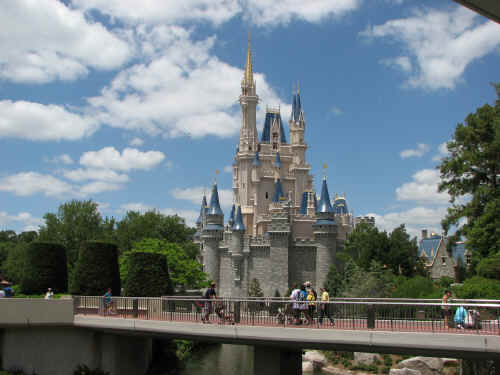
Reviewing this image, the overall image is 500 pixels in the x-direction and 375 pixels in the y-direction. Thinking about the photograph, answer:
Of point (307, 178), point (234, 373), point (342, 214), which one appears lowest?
point (234, 373)

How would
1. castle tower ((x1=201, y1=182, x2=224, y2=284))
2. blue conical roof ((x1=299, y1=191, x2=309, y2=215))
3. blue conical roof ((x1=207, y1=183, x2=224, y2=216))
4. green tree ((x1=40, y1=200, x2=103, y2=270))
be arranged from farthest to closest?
blue conical roof ((x1=207, y1=183, x2=224, y2=216)) → castle tower ((x1=201, y1=182, x2=224, y2=284)) → blue conical roof ((x1=299, y1=191, x2=309, y2=215)) → green tree ((x1=40, y1=200, x2=103, y2=270))

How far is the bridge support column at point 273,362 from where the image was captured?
17992 millimetres

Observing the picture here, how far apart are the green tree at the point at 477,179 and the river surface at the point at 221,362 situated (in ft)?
42.5

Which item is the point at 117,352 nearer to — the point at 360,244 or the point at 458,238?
the point at 458,238

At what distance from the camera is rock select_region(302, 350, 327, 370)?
115 ft

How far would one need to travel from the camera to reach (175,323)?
19297 mm

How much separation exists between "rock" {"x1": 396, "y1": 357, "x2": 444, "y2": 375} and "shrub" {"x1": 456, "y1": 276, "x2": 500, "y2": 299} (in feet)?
13.8

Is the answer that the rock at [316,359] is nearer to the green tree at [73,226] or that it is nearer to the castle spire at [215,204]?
the green tree at [73,226]

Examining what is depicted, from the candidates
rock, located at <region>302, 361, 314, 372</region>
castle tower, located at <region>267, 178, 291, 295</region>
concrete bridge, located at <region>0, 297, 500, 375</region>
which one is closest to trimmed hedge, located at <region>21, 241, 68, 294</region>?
concrete bridge, located at <region>0, 297, 500, 375</region>

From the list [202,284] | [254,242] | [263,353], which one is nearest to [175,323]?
[263,353]

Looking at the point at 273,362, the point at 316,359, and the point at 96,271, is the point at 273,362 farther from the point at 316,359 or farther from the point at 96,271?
the point at 316,359

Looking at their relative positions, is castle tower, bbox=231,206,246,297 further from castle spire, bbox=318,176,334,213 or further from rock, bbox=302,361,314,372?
rock, bbox=302,361,314,372

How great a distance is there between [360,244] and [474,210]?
2429cm

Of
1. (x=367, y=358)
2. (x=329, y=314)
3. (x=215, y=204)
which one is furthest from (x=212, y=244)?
(x=329, y=314)
